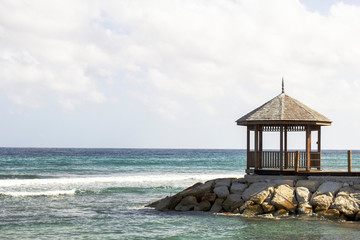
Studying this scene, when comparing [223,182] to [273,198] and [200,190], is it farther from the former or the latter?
[273,198]

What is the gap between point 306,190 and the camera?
17391 mm

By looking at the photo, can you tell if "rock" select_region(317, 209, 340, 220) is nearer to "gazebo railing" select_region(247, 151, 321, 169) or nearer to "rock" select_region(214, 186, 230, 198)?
"gazebo railing" select_region(247, 151, 321, 169)

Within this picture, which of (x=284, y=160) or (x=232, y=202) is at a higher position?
(x=284, y=160)

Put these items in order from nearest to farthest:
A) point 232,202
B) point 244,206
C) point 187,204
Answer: point 244,206
point 232,202
point 187,204

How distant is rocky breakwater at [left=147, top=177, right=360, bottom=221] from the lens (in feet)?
54.3

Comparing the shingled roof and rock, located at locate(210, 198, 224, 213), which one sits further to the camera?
the shingled roof

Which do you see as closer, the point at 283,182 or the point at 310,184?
the point at 310,184

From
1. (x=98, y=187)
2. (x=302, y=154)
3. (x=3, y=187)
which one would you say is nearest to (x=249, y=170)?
(x=302, y=154)

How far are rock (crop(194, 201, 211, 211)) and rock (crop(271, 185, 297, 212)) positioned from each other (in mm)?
2283

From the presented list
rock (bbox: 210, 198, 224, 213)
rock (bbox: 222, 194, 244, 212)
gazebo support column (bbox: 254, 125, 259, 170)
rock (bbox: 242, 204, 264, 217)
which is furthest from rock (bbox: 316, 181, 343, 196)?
rock (bbox: 210, 198, 224, 213)

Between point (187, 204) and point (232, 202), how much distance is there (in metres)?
1.70

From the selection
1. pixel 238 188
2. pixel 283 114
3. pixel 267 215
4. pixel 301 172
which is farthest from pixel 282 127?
pixel 267 215

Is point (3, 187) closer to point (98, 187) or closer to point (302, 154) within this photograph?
point (98, 187)

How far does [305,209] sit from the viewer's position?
16703mm
